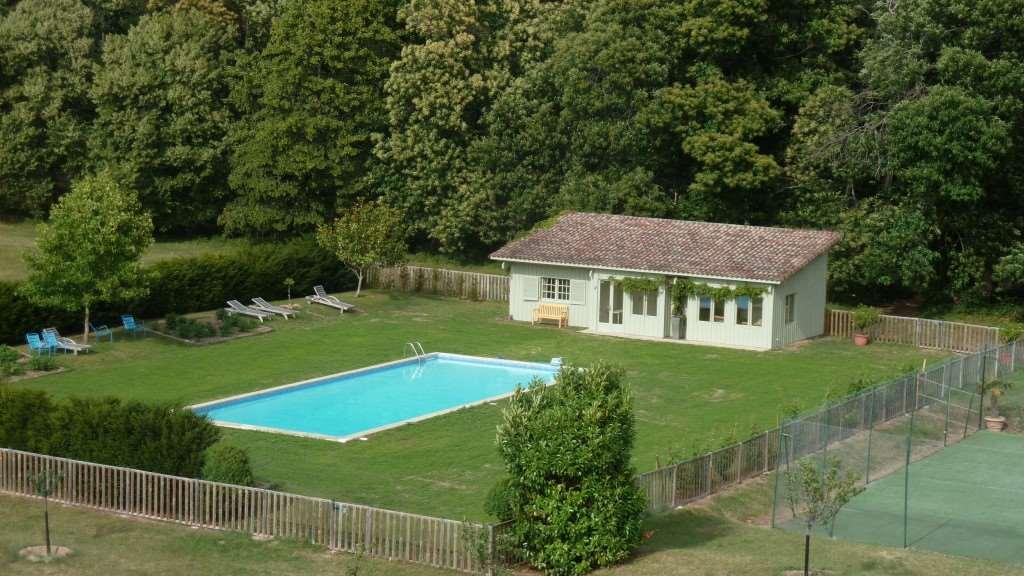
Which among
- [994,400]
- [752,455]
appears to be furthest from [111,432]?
[994,400]

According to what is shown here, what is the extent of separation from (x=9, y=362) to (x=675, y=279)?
21121 millimetres

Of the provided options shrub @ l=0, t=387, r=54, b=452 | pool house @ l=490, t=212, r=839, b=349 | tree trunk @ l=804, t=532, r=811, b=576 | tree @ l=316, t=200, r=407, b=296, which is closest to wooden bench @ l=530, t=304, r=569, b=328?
pool house @ l=490, t=212, r=839, b=349

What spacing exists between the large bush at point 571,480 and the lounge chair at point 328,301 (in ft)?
96.1

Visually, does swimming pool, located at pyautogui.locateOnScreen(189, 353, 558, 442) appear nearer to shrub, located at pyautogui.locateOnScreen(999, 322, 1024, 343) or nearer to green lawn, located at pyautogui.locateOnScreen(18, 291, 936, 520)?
green lawn, located at pyautogui.locateOnScreen(18, 291, 936, 520)

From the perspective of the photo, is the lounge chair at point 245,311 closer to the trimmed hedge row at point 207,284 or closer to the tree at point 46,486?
the trimmed hedge row at point 207,284

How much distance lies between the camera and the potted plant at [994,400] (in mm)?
36531

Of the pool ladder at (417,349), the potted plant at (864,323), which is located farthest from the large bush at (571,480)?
the potted plant at (864,323)

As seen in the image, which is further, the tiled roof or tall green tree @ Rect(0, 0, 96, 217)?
tall green tree @ Rect(0, 0, 96, 217)

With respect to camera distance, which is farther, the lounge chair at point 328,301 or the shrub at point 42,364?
the lounge chair at point 328,301

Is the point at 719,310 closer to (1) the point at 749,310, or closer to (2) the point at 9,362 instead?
(1) the point at 749,310

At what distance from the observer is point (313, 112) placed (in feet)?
205

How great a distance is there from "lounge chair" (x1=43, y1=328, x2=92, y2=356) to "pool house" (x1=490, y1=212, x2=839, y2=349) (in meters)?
14.9

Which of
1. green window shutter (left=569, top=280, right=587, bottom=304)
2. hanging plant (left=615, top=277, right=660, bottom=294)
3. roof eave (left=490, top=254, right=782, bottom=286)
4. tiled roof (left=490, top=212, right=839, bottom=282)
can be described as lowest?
green window shutter (left=569, top=280, right=587, bottom=304)

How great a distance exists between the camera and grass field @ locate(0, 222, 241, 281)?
57781mm
